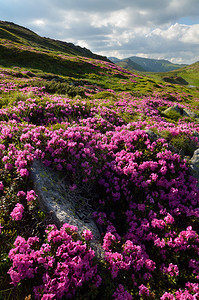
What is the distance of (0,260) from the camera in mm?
3525

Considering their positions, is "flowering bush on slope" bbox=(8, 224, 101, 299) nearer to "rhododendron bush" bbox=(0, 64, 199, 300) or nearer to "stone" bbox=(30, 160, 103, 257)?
"rhododendron bush" bbox=(0, 64, 199, 300)

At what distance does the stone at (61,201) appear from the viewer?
441cm

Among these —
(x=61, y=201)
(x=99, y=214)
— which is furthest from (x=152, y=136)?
(x=61, y=201)

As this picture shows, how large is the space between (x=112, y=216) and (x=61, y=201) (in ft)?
5.74

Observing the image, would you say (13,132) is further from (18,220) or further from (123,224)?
(123,224)

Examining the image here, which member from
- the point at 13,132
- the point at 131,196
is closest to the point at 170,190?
the point at 131,196

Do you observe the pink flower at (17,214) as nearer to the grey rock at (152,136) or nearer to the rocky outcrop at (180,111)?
the grey rock at (152,136)

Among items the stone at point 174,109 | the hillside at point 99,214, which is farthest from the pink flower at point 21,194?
the stone at point 174,109

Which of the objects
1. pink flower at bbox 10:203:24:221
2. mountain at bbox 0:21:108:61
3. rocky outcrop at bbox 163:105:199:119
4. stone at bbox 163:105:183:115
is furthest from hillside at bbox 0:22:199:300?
mountain at bbox 0:21:108:61

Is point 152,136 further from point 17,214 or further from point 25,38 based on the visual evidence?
point 25,38

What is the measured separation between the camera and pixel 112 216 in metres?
5.53

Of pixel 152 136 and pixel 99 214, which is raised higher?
pixel 152 136

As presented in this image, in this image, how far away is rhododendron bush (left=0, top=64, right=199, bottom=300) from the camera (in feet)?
11.4

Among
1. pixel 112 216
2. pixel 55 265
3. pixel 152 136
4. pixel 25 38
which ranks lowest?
pixel 112 216
